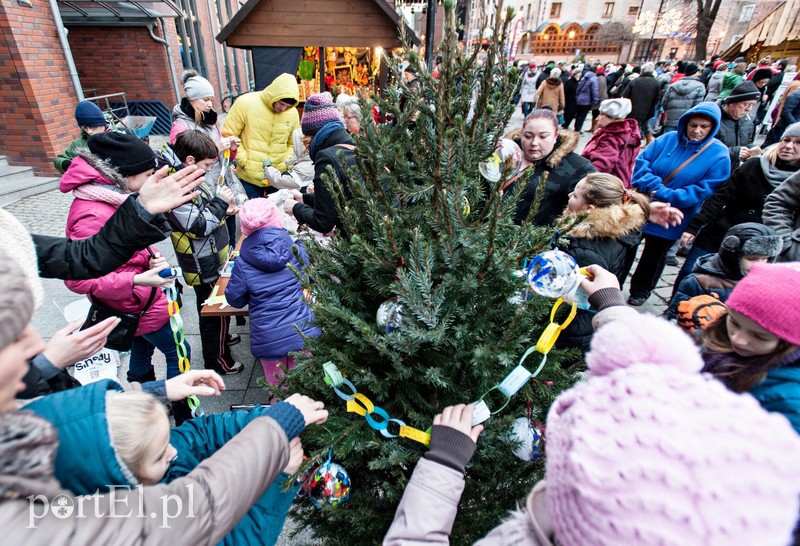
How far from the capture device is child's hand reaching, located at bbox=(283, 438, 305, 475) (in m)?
1.32

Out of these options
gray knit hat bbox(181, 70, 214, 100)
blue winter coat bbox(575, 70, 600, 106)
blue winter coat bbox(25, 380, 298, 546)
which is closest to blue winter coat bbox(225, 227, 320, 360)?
blue winter coat bbox(25, 380, 298, 546)

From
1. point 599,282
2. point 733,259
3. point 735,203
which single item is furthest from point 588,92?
point 599,282

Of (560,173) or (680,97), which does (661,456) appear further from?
(680,97)

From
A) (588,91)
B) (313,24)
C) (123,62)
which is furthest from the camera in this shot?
(588,91)

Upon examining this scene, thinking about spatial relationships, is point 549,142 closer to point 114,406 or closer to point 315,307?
point 315,307

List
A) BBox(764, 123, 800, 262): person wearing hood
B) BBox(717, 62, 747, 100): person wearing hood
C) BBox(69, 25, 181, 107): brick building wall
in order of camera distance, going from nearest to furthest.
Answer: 1. BBox(764, 123, 800, 262): person wearing hood
2. BBox(717, 62, 747, 100): person wearing hood
3. BBox(69, 25, 181, 107): brick building wall

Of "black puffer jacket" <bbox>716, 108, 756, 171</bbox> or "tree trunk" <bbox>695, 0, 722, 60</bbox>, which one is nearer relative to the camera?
"black puffer jacket" <bbox>716, 108, 756, 171</bbox>

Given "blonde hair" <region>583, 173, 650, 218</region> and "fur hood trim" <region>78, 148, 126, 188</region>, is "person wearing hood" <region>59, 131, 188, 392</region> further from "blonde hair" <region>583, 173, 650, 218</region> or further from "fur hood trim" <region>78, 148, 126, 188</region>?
"blonde hair" <region>583, 173, 650, 218</region>

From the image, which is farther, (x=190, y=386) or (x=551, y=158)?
(x=551, y=158)

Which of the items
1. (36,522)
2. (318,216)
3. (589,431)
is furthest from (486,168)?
(318,216)

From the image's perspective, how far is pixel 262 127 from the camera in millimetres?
4824

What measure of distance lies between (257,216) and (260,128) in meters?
2.67

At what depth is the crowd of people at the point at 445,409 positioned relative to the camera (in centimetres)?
69

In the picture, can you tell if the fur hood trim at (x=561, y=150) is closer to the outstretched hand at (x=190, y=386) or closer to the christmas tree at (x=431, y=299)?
the christmas tree at (x=431, y=299)
